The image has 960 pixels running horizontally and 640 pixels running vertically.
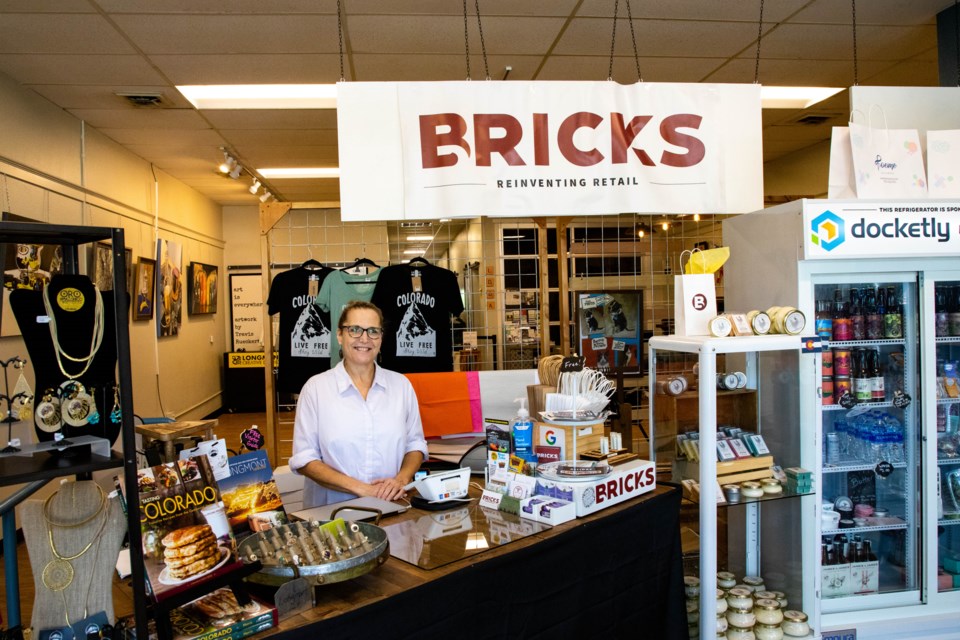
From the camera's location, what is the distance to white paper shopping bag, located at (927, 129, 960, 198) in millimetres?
3260

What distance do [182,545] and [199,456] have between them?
24cm

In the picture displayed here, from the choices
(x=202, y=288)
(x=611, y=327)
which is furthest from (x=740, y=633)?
(x=202, y=288)

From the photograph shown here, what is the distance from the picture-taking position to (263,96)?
5.64 m

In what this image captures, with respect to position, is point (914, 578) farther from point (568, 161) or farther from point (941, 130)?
point (568, 161)

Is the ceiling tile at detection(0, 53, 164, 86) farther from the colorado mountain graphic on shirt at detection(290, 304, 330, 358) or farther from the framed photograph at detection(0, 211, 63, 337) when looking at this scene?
the colorado mountain graphic on shirt at detection(290, 304, 330, 358)

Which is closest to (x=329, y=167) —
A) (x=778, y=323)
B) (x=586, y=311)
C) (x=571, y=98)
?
(x=586, y=311)

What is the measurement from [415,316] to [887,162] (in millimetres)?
3034

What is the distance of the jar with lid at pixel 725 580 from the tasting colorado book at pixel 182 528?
2.34 m

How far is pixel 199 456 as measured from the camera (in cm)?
175

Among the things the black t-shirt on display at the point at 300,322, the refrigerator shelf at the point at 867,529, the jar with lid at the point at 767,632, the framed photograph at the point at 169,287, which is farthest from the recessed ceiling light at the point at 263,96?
the jar with lid at the point at 767,632

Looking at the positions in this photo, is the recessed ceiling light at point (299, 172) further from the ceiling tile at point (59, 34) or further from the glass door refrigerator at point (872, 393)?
the glass door refrigerator at point (872, 393)

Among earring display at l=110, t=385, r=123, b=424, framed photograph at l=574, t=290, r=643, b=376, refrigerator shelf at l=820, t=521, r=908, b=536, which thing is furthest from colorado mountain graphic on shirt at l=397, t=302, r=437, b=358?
earring display at l=110, t=385, r=123, b=424

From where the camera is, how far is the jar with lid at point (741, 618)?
2.92 m

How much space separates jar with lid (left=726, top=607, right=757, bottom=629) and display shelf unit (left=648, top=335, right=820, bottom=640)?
0.21m
